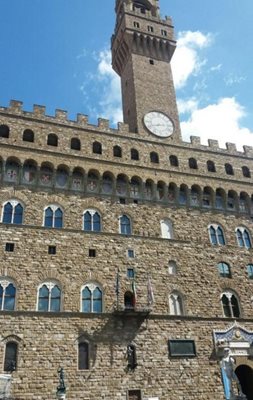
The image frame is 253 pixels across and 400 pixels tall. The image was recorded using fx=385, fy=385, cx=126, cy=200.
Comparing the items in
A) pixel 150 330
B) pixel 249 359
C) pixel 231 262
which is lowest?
pixel 249 359

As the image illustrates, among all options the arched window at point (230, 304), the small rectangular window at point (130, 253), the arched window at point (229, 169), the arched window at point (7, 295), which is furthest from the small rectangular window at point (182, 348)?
the arched window at point (229, 169)

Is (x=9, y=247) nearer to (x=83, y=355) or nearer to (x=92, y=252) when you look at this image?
(x=92, y=252)

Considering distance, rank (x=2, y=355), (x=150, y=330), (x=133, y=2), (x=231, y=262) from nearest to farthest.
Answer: (x=2, y=355)
(x=150, y=330)
(x=231, y=262)
(x=133, y=2)

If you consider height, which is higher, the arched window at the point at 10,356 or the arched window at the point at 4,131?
the arched window at the point at 4,131

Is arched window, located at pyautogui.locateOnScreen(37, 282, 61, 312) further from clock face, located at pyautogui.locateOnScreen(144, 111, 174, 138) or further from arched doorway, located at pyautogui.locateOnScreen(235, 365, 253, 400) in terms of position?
clock face, located at pyautogui.locateOnScreen(144, 111, 174, 138)

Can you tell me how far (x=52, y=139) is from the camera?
22703 mm

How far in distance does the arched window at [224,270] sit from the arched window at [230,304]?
3.19ft

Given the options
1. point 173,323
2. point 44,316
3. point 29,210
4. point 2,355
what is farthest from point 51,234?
point 173,323

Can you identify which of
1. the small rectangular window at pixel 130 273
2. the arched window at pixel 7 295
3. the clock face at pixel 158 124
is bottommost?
the arched window at pixel 7 295

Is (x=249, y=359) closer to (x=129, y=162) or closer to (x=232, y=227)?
(x=232, y=227)

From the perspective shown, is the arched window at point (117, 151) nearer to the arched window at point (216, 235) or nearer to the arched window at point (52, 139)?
the arched window at point (52, 139)

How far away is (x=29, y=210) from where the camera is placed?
20.4 m

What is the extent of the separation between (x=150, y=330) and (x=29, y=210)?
8.80 meters

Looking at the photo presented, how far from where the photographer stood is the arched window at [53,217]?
20.6m
